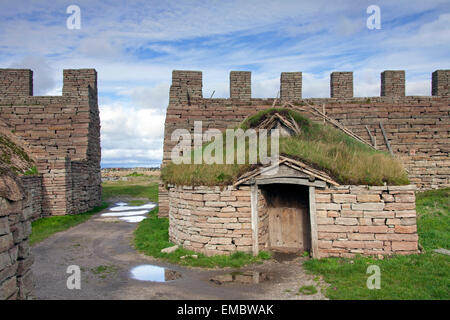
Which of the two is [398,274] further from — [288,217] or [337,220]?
[288,217]

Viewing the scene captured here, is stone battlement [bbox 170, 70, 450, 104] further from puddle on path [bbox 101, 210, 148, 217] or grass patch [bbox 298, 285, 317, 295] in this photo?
grass patch [bbox 298, 285, 317, 295]

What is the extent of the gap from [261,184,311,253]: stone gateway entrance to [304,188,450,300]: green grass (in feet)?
5.68

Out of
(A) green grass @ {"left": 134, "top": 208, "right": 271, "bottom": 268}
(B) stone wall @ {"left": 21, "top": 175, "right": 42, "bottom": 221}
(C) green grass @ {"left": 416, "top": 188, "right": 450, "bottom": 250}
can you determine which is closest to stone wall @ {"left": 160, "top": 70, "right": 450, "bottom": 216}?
(C) green grass @ {"left": 416, "top": 188, "right": 450, "bottom": 250}

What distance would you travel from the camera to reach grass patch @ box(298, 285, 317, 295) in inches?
275

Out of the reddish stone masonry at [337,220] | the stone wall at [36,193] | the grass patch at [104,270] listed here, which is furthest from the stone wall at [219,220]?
the stone wall at [36,193]

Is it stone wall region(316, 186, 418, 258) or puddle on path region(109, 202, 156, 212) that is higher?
stone wall region(316, 186, 418, 258)

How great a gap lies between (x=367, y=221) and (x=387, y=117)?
357 inches

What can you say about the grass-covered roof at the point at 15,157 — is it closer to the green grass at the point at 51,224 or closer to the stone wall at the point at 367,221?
the green grass at the point at 51,224

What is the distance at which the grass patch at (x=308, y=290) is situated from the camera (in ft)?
22.9

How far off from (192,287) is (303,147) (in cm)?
495

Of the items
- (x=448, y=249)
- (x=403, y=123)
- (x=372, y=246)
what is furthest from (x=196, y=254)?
(x=403, y=123)

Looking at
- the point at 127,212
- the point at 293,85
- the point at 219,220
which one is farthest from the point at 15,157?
→ the point at 293,85

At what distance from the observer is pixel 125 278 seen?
8.35 meters

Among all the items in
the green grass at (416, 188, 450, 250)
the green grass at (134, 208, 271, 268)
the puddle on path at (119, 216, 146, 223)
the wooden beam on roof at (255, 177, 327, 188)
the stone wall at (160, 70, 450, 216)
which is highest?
the stone wall at (160, 70, 450, 216)
